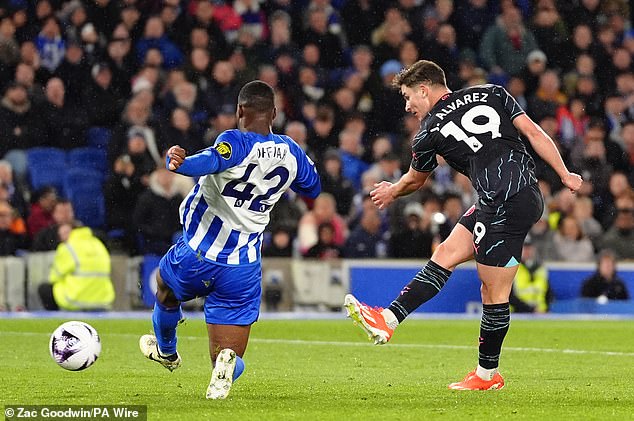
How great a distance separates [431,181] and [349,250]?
2.10m

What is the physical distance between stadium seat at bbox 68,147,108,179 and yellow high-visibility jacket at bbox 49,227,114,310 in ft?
6.43

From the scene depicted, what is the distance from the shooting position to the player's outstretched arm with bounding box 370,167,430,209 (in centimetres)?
866

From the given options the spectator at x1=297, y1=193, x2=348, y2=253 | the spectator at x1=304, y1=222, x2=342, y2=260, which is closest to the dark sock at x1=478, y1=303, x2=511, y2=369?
the spectator at x1=304, y1=222, x2=342, y2=260

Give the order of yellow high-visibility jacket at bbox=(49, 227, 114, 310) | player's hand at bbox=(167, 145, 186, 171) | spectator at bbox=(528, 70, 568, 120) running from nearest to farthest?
player's hand at bbox=(167, 145, 186, 171), yellow high-visibility jacket at bbox=(49, 227, 114, 310), spectator at bbox=(528, 70, 568, 120)

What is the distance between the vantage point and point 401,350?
12305mm

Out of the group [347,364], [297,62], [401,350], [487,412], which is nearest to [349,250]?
[297,62]

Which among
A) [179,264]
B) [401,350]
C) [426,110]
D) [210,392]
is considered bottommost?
[401,350]

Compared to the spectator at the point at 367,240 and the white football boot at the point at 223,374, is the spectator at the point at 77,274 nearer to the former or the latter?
the spectator at the point at 367,240

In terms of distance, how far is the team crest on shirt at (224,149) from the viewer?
296 inches

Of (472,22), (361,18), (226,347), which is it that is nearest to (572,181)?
(226,347)

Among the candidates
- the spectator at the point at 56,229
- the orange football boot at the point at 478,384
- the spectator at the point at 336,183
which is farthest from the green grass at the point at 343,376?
the spectator at the point at 336,183

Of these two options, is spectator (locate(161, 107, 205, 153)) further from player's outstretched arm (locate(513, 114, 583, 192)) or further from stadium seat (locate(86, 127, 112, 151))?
player's outstretched arm (locate(513, 114, 583, 192))

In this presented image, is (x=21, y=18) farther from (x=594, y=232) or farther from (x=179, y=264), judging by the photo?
(x=179, y=264)

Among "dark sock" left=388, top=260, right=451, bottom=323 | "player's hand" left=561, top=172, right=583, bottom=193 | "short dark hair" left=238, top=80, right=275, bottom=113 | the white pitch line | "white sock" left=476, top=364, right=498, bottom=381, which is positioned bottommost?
the white pitch line
